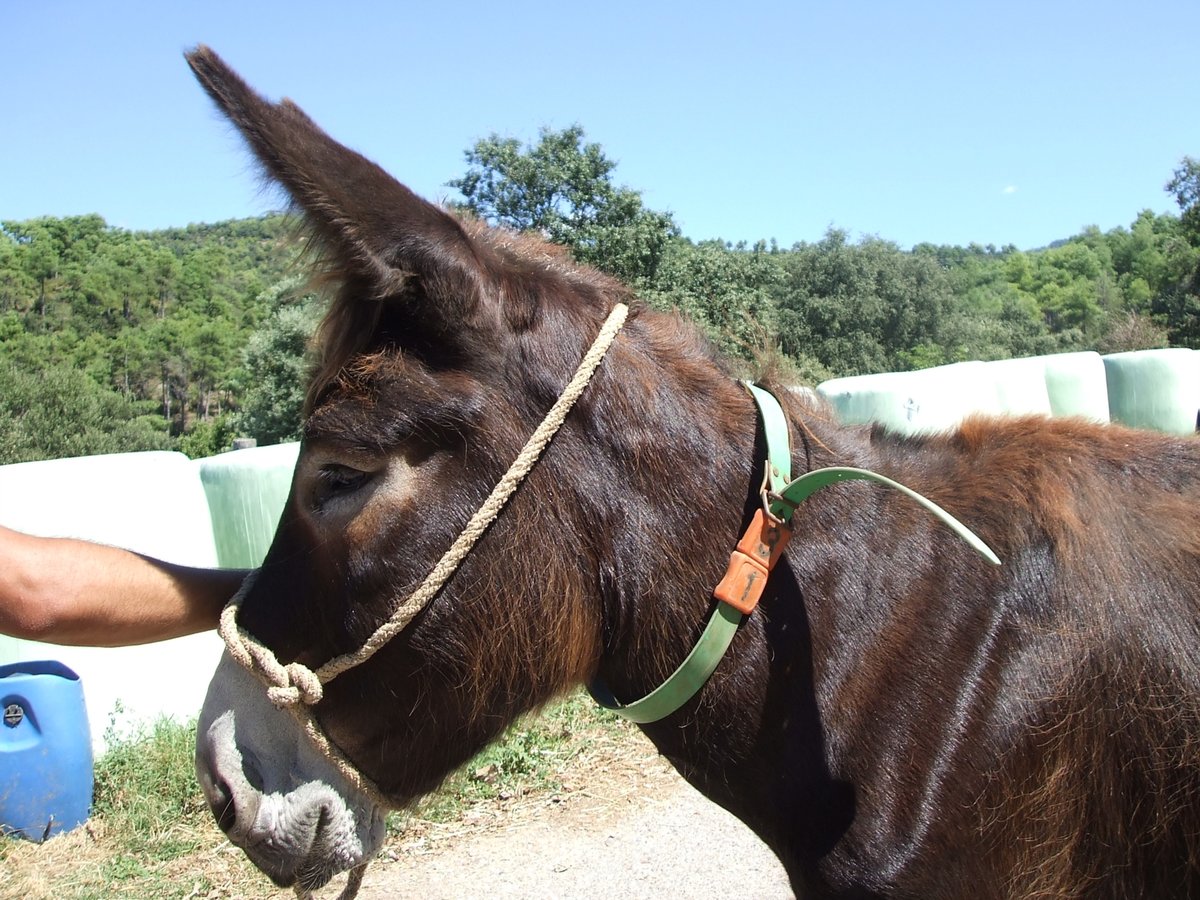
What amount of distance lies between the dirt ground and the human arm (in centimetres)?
232

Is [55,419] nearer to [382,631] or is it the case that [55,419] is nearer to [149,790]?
[149,790]

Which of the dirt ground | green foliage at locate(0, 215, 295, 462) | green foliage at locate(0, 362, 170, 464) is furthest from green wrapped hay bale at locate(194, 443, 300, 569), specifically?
green foliage at locate(0, 215, 295, 462)

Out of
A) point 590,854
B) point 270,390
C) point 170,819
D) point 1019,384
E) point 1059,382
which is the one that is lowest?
point 270,390

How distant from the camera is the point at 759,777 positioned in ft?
5.06

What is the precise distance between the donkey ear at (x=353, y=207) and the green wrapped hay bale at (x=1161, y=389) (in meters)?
10.0

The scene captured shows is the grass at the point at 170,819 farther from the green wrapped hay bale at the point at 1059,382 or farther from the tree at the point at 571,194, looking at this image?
the tree at the point at 571,194

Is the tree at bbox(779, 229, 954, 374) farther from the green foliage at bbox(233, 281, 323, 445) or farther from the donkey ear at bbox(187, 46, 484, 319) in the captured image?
the donkey ear at bbox(187, 46, 484, 319)

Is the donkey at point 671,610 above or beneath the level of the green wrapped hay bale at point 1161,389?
beneath

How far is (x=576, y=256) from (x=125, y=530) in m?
3.90

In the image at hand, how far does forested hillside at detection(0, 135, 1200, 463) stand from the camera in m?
22.6

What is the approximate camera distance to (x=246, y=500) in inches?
208

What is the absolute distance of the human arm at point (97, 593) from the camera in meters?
1.77

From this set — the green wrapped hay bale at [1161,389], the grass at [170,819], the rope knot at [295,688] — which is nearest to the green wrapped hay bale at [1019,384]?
the green wrapped hay bale at [1161,389]

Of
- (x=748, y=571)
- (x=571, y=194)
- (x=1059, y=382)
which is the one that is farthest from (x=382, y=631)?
(x=571, y=194)
